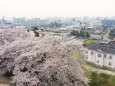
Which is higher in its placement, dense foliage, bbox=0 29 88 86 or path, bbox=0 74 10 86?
dense foliage, bbox=0 29 88 86

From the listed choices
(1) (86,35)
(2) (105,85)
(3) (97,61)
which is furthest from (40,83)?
(1) (86,35)

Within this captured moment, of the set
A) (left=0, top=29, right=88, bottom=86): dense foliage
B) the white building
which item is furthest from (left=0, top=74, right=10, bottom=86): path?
the white building

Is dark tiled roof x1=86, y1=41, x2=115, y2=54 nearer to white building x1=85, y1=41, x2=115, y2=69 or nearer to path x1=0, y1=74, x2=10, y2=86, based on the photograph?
white building x1=85, y1=41, x2=115, y2=69

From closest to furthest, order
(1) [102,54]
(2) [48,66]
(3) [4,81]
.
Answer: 1. (2) [48,66]
2. (3) [4,81]
3. (1) [102,54]

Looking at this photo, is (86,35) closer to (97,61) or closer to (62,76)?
(97,61)

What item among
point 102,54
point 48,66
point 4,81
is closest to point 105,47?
point 102,54

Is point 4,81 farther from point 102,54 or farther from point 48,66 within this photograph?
point 102,54

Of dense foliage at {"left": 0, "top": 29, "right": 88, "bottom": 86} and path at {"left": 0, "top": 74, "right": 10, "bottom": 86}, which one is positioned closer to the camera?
dense foliage at {"left": 0, "top": 29, "right": 88, "bottom": 86}

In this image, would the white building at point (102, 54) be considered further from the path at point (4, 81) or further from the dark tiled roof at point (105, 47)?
the path at point (4, 81)
